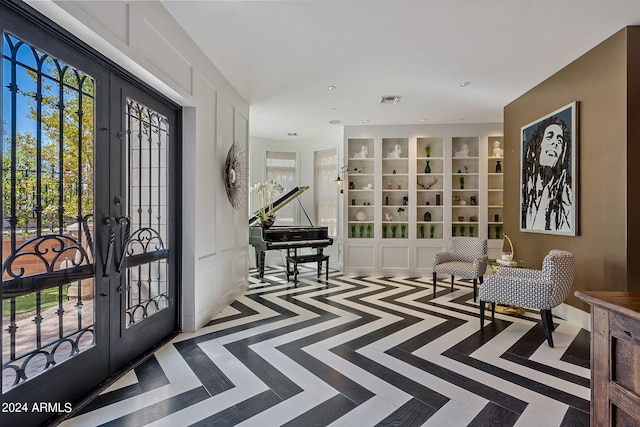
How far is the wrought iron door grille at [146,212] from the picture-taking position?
2590mm

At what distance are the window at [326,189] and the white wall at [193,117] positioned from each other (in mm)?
2693

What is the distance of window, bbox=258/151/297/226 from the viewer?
7.46m

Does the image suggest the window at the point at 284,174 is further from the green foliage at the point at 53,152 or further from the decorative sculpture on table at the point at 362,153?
the green foliage at the point at 53,152

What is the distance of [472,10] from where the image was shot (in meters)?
2.65

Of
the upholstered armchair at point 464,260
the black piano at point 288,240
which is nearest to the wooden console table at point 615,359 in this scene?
the upholstered armchair at point 464,260

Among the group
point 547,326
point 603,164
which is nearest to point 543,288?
point 547,326

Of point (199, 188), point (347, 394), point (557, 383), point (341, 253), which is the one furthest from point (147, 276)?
point (341, 253)

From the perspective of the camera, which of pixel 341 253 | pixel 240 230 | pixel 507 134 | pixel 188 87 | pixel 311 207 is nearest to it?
pixel 188 87

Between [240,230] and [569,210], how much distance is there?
4.02 metres

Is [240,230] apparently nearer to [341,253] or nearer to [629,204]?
[341,253]

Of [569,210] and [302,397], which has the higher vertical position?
[569,210]

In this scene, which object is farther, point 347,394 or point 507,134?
point 507,134

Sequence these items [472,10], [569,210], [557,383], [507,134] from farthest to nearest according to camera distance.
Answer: [507,134] < [569,210] < [472,10] < [557,383]

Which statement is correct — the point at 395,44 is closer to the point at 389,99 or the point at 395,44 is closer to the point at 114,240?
the point at 389,99
